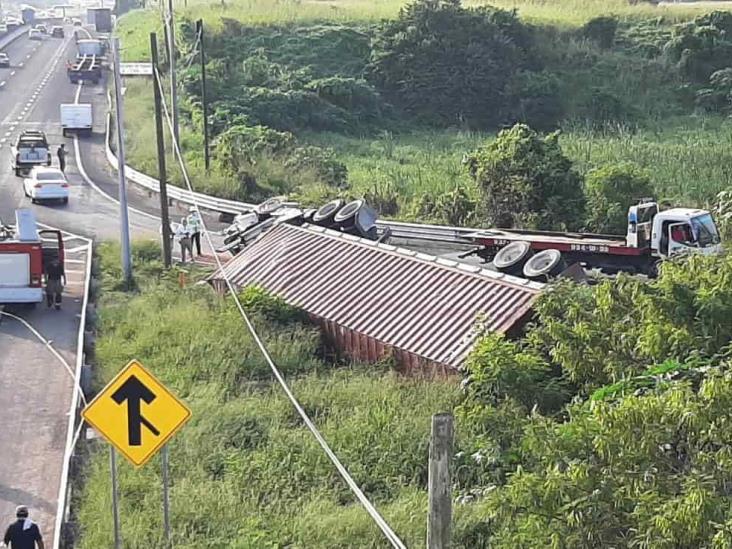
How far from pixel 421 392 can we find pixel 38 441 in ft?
19.9

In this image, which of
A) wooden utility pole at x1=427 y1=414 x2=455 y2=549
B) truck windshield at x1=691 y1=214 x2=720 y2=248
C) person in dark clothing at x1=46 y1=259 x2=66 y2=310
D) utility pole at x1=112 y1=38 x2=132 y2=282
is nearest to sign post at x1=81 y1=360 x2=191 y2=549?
wooden utility pole at x1=427 y1=414 x2=455 y2=549

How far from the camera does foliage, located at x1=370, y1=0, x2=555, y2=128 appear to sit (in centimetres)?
5738

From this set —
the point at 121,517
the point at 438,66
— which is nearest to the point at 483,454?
the point at 121,517

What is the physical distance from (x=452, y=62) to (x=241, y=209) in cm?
2736

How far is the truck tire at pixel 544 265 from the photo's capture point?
21516 millimetres

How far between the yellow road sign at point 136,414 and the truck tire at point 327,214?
17076 millimetres

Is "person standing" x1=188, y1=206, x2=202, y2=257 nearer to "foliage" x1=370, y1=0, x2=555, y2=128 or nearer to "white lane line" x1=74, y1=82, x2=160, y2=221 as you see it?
"white lane line" x1=74, y1=82, x2=160, y2=221

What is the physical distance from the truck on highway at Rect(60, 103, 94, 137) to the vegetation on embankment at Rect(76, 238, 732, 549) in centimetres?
3258

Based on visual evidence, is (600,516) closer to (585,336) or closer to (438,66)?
(585,336)

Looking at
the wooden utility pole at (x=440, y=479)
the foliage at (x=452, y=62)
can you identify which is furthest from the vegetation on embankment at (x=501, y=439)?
the foliage at (x=452, y=62)

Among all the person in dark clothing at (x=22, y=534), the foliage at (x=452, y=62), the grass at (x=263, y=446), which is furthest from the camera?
the foliage at (x=452, y=62)

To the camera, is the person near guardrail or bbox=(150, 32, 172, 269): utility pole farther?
the person near guardrail

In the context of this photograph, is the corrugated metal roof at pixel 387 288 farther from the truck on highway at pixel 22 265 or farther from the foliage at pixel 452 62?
the foliage at pixel 452 62

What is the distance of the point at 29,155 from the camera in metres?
42.1
